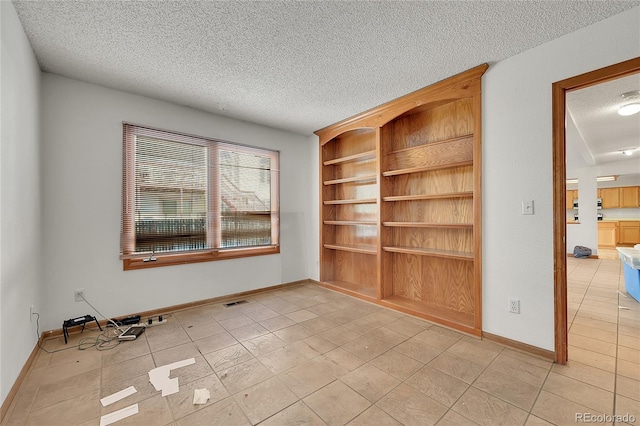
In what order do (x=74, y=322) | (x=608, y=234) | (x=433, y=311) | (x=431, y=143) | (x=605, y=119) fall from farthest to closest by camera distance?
(x=608, y=234) → (x=605, y=119) → (x=431, y=143) → (x=433, y=311) → (x=74, y=322)

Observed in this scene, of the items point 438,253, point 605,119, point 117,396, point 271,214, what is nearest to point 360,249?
point 438,253

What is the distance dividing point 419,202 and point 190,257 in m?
3.02

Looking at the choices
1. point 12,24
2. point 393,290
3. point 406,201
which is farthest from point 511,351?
point 12,24

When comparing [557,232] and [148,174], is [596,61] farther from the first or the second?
[148,174]

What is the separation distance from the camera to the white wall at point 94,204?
2588mm

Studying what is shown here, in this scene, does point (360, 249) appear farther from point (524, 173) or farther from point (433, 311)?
point (524, 173)

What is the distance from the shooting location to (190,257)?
11.2 ft

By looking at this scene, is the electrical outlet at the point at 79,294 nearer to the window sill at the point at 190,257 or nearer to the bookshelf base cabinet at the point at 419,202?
the window sill at the point at 190,257

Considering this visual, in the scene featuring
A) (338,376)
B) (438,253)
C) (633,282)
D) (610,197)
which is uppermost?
(610,197)

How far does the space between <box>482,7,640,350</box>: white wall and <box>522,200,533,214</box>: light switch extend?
35 millimetres

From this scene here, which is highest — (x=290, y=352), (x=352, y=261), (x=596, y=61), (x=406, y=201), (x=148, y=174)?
(x=596, y=61)

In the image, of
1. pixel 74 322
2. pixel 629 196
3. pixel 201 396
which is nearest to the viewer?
pixel 201 396

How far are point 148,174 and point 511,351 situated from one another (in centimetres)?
411

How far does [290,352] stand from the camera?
2.30 metres
